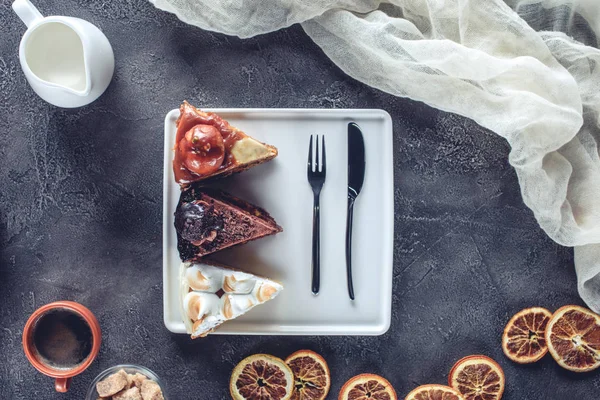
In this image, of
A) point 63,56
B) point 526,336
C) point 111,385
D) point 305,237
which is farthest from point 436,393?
point 63,56

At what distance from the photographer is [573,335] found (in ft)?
8.04

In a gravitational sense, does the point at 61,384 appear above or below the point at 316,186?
below

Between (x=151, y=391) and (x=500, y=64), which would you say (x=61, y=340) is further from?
(x=500, y=64)

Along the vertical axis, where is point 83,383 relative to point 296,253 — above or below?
below

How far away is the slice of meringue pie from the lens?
2.24 metres

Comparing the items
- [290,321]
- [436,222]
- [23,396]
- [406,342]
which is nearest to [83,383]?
[23,396]

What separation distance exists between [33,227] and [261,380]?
1.17 metres

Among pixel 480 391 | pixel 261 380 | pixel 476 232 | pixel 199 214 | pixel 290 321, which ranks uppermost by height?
pixel 199 214

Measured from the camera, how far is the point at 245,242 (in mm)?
2387

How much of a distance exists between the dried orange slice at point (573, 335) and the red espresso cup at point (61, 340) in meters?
1.89

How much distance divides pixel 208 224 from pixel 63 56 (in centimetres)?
86

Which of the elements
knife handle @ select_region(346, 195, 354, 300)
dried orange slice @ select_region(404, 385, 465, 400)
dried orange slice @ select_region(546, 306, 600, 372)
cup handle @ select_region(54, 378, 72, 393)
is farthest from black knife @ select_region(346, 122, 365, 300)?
cup handle @ select_region(54, 378, 72, 393)

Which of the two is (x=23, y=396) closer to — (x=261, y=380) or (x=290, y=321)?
(x=261, y=380)

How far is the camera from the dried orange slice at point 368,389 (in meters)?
2.42
